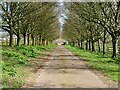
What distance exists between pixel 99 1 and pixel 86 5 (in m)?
2.65

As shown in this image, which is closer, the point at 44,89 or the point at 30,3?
the point at 44,89

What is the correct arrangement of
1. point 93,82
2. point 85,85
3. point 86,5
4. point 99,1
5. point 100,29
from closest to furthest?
1. point 85,85
2. point 93,82
3. point 99,1
4. point 86,5
5. point 100,29

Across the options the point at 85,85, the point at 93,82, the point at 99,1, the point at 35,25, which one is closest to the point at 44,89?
the point at 85,85

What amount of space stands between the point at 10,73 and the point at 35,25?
3343 centimetres

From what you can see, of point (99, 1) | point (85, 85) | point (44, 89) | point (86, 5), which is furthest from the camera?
point (86, 5)

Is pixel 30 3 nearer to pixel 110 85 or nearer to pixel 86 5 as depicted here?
pixel 86 5

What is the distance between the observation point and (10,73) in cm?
1357

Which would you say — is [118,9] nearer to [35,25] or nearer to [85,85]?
[85,85]

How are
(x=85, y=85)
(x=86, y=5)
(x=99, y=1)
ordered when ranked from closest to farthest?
(x=85, y=85) → (x=99, y=1) → (x=86, y=5)

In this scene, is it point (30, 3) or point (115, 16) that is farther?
point (30, 3)

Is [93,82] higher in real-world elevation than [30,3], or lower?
lower

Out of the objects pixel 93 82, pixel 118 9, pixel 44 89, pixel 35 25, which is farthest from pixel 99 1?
pixel 35 25

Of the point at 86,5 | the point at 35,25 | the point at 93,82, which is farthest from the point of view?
the point at 35,25

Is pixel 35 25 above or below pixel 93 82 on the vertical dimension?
above
